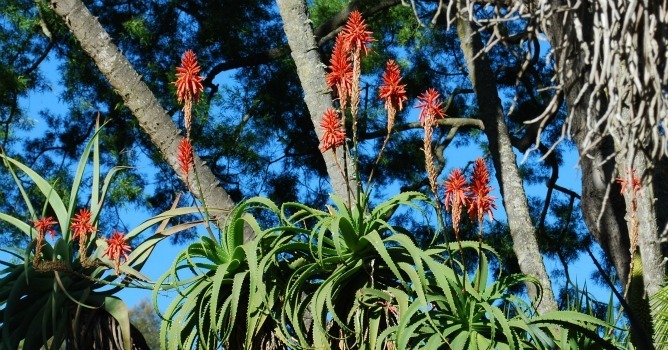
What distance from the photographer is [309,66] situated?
23.6ft

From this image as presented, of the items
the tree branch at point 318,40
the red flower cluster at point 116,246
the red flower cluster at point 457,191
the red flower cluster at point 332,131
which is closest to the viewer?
the red flower cluster at point 457,191

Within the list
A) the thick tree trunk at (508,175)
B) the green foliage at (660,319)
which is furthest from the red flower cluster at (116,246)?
the green foliage at (660,319)

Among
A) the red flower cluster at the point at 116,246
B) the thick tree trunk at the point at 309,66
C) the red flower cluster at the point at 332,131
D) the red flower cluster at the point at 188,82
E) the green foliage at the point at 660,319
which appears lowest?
the green foliage at the point at 660,319

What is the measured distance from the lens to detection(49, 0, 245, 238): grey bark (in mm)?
7336

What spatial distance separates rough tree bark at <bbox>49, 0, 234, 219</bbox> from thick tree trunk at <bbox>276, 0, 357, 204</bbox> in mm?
816

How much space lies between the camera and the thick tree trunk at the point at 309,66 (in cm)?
693

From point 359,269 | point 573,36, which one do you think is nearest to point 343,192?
point 359,269

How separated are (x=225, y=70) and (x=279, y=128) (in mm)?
915

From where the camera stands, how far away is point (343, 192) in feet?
21.7

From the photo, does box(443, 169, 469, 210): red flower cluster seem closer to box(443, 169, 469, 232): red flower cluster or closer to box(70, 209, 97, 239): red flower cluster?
box(443, 169, 469, 232): red flower cluster

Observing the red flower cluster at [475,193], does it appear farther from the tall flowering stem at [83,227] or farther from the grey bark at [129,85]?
the grey bark at [129,85]

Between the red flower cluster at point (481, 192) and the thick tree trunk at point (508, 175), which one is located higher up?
the thick tree trunk at point (508, 175)

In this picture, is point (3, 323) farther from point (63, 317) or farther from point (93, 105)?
point (93, 105)

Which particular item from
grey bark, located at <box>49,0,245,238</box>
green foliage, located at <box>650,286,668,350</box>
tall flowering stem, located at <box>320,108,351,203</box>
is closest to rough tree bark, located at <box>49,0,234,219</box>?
grey bark, located at <box>49,0,245,238</box>
